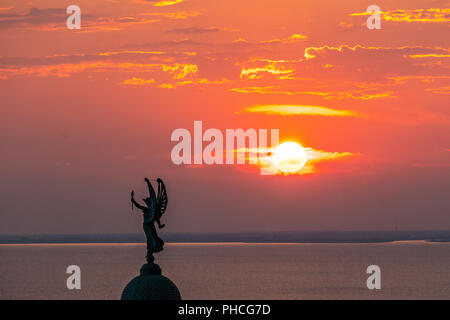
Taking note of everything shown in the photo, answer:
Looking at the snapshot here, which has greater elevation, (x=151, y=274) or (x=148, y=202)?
(x=148, y=202)

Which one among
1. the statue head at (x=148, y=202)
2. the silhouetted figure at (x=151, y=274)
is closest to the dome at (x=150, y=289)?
the silhouetted figure at (x=151, y=274)

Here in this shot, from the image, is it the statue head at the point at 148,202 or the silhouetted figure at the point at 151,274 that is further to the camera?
the statue head at the point at 148,202

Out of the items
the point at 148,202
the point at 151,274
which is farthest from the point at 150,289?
the point at 148,202

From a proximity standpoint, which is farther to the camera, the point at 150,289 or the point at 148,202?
the point at 148,202

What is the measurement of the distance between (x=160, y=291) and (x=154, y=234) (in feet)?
11.2

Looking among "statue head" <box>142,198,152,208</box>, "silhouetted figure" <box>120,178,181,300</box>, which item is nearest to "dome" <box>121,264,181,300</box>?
"silhouetted figure" <box>120,178,181,300</box>

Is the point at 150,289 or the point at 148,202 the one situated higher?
the point at 148,202

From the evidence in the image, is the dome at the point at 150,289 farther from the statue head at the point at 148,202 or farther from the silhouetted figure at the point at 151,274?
the statue head at the point at 148,202

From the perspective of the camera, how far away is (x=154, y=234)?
163 ft

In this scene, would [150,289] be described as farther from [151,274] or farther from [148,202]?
[148,202]
